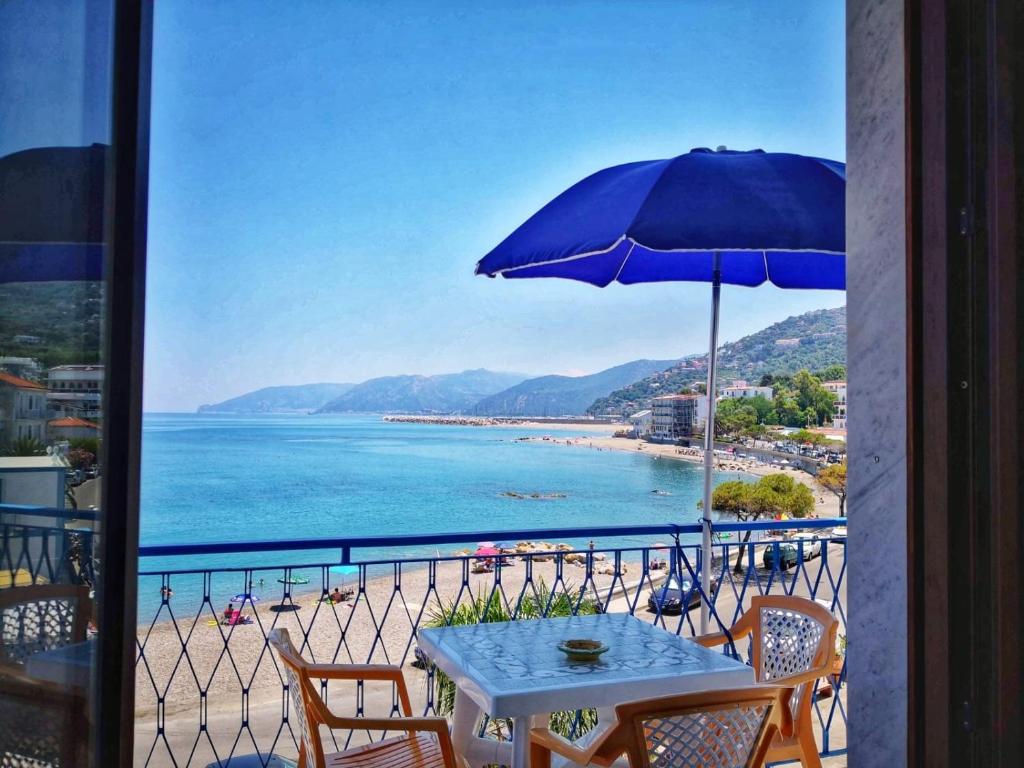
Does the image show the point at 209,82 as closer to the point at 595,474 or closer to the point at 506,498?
the point at 506,498

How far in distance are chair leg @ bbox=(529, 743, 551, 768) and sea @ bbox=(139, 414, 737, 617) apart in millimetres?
37877

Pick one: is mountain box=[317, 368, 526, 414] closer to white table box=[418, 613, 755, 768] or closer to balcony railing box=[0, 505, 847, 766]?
balcony railing box=[0, 505, 847, 766]

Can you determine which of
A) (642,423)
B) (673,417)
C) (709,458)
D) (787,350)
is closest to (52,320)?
(709,458)

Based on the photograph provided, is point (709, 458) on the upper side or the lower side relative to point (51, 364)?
lower

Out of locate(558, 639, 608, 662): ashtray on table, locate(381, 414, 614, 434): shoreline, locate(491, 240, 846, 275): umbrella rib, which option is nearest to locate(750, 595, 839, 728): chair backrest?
locate(558, 639, 608, 662): ashtray on table

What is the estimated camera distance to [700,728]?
5.87 ft

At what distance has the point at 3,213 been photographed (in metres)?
0.87

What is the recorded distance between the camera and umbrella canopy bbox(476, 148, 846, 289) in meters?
2.54

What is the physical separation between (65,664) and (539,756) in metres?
1.62

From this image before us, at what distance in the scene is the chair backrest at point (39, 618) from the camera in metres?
0.86

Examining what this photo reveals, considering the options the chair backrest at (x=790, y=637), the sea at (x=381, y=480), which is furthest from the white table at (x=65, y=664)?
the sea at (x=381, y=480)

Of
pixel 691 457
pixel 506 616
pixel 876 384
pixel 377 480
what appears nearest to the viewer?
pixel 876 384

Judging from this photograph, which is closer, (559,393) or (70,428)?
(70,428)

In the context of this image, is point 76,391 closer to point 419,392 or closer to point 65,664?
point 65,664
